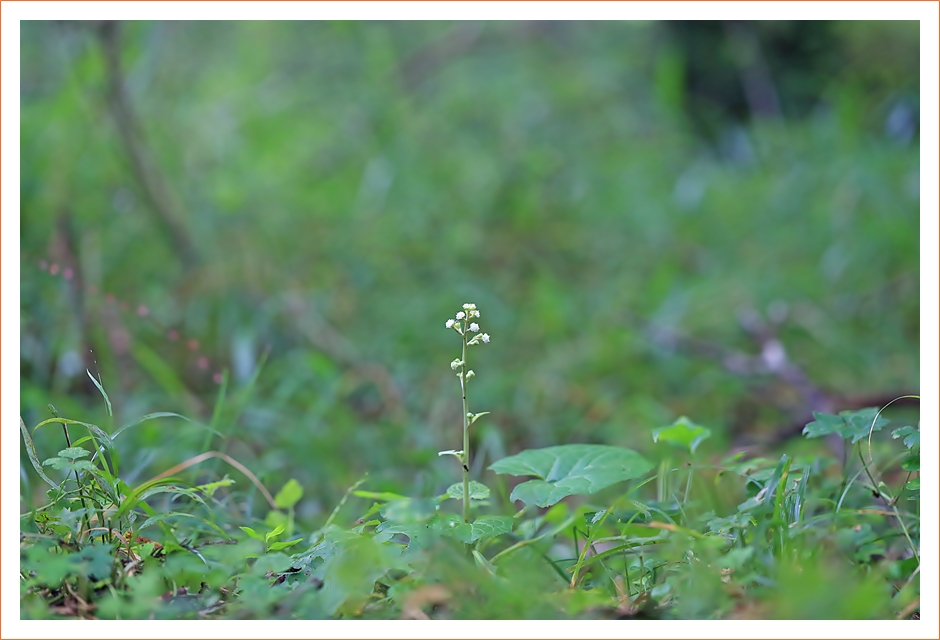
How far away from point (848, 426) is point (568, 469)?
18.6 inches

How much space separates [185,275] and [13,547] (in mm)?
2122

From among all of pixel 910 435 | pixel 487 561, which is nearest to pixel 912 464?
pixel 910 435

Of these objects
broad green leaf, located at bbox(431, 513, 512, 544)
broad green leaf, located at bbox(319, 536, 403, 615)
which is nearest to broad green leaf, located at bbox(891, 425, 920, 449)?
broad green leaf, located at bbox(431, 513, 512, 544)

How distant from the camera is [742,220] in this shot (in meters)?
3.77

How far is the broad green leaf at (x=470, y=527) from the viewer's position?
3.36ft

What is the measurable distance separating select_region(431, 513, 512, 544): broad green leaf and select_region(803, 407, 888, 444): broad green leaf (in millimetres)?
540

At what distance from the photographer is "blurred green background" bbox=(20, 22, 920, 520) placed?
252cm

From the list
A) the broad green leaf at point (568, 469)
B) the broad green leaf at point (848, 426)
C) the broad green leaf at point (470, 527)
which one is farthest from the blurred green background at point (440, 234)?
the broad green leaf at point (848, 426)

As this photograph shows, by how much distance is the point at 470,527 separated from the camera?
3.43ft

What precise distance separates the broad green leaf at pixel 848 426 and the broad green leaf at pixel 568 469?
29 cm

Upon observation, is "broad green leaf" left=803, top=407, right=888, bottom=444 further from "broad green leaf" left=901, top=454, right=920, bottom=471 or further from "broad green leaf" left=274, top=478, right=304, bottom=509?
"broad green leaf" left=274, top=478, right=304, bottom=509

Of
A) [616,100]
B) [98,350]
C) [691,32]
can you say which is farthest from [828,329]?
[98,350]

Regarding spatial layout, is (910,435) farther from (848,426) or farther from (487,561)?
(487,561)

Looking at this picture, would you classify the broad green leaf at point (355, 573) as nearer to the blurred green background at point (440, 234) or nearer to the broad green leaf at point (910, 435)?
the broad green leaf at point (910, 435)
